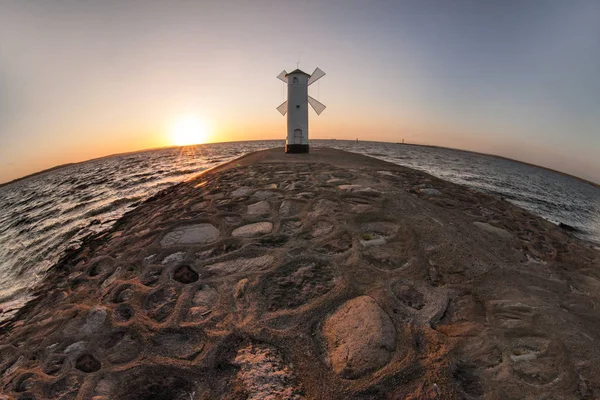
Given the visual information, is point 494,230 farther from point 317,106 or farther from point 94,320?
point 317,106

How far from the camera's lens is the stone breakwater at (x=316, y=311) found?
2.25 meters

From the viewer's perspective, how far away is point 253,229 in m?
→ 4.65

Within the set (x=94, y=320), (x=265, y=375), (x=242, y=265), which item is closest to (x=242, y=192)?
(x=242, y=265)

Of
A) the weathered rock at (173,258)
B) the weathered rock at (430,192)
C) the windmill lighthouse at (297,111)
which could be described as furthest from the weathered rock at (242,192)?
the windmill lighthouse at (297,111)

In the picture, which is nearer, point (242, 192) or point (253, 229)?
point (253, 229)

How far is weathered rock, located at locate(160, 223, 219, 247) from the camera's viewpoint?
441cm

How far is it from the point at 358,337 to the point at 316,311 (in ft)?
1.67

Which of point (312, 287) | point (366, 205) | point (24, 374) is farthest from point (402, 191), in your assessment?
point (24, 374)

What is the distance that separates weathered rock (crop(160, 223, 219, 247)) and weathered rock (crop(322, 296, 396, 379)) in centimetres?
243

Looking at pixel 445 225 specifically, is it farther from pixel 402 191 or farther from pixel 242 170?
pixel 242 170

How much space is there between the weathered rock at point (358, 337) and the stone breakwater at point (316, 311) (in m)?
0.01

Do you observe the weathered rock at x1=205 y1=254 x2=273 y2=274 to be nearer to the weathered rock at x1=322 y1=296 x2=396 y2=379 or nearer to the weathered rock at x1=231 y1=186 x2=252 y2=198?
the weathered rock at x1=322 y1=296 x2=396 y2=379

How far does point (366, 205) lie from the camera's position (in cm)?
527

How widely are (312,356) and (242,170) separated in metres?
7.04
